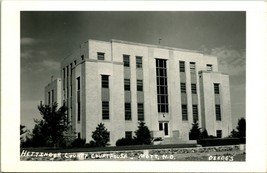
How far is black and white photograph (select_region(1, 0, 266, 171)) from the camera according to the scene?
1983 centimetres

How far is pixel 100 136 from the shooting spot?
88.3 feet

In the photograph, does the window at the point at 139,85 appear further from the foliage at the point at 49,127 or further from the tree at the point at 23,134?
the tree at the point at 23,134

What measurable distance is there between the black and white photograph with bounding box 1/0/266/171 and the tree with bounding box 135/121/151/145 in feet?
0.27

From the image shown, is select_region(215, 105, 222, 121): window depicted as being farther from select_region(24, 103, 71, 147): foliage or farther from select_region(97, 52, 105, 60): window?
select_region(24, 103, 71, 147): foliage

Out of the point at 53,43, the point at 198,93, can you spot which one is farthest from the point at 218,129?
the point at 53,43

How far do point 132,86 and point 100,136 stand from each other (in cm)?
554

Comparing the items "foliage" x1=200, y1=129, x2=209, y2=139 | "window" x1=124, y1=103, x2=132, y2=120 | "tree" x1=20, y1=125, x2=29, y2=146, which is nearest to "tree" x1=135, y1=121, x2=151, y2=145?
"window" x1=124, y1=103, x2=132, y2=120

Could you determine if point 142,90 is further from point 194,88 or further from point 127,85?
point 194,88

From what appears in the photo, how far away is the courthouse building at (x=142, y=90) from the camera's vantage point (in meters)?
28.3

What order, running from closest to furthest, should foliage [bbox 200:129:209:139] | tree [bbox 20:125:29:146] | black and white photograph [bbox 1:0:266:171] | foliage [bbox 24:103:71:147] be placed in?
1. black and white photograph [bbox 1:0:266:171]
2. tree [bbox 20:125:29:146]
3. foliage [bbox 24:103:71:147]
4. foliage [bbox 200:129:209:139]

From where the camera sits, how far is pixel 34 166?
18828 mm

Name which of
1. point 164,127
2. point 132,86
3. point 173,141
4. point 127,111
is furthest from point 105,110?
point 173,141

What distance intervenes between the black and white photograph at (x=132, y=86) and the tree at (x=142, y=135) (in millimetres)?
84
